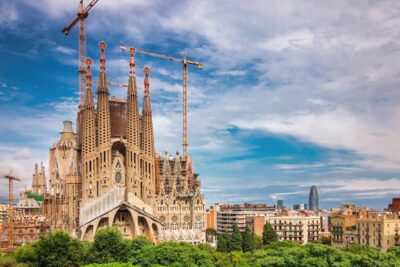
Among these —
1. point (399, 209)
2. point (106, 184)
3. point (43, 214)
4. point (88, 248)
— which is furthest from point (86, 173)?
point (399, 209)

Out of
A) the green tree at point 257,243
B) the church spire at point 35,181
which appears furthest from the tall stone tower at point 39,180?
the green tree at point 257,243

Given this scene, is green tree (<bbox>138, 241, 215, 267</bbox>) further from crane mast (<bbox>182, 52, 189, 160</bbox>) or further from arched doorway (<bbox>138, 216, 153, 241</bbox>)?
crane mast (<bbox>182, 52, 189, 160</bbox>)

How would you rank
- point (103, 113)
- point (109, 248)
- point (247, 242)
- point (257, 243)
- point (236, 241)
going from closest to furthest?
point (109, 248)
point (236, 241)
point (247, 242)
point (257, 243)
point (103, 113)

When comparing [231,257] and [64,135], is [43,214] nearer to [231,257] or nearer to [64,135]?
[64,135]

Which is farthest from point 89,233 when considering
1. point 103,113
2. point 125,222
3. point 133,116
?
Result: point 133,116

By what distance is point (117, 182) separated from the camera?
8375cm

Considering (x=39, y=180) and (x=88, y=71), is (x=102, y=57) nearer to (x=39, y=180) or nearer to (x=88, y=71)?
(x=88, y=71)

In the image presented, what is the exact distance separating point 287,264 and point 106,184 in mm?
42186

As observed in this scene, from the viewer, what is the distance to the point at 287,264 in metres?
48.6

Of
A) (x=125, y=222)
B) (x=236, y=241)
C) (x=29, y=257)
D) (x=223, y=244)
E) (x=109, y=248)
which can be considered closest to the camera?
(x=29, y=257)

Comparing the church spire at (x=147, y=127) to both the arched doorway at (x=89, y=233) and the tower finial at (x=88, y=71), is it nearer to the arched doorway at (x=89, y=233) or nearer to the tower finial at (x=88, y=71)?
the tower finial at (x=88, y=71)

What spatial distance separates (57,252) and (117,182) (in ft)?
124

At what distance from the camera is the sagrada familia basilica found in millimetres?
80938

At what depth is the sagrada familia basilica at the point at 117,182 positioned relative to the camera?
266 feet
